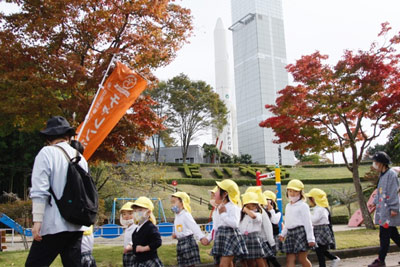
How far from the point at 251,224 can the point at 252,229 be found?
75 mm

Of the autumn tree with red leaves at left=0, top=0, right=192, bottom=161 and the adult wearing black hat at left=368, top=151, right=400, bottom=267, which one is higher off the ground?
the autumn tree with red leaves at left=0, top=0, right=192, bottom=161

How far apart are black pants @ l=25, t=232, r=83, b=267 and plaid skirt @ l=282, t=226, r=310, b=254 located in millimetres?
3548

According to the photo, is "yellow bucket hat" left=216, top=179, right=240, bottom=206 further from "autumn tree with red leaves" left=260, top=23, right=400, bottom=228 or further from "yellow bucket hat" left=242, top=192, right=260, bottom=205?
"autumn tree with red leaves" left=260, top=23, right=400, bottom=228

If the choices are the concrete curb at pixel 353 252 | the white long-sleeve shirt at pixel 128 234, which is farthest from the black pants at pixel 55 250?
the concrete curb at pixel 353 252

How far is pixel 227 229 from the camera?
5.31 meters

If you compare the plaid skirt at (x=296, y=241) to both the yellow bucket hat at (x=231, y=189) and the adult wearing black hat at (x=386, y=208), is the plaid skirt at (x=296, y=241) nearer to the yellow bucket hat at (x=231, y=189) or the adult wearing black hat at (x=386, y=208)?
the yellow bucket hat at (x=231, y=189)

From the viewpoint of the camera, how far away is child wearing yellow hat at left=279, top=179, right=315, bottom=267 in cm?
565

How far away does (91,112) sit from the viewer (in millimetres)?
7539

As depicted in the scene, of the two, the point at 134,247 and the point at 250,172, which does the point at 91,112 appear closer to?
the point at 134,247

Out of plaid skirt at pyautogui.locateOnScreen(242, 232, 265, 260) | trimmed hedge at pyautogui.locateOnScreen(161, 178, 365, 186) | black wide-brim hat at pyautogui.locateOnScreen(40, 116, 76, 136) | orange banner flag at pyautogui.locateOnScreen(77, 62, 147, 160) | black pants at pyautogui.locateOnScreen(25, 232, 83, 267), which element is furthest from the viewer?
trimmed hedge at pyautogui.locateOnScreen(161, 178, 365, 186)

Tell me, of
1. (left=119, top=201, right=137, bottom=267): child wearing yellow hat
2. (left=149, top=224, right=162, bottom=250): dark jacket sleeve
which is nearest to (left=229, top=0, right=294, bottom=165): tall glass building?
(left=119, top=201, right=137, bottom=267): child wearing yellow hat

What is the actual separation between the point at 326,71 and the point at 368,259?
7.63m

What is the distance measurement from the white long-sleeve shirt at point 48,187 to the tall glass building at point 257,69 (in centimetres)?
6631

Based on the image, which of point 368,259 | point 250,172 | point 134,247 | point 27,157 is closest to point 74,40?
point 134,247
